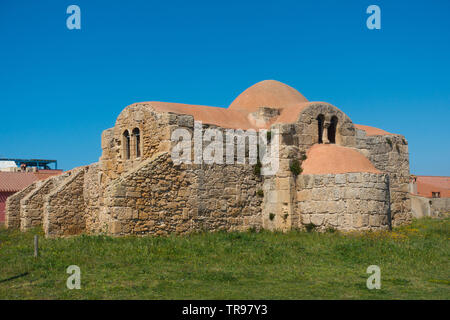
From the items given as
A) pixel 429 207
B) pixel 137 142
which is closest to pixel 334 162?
pixel 137 142

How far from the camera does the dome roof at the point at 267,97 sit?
56.5ft

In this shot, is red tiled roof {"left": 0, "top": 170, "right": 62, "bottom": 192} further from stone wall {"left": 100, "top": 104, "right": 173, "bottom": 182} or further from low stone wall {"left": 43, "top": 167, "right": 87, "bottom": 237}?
stone wall {"left": 100, "top": 104, "right": 173, "bottom": 182}

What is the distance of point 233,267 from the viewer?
8891mm

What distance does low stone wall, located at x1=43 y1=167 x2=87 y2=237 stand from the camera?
1686 centimetres

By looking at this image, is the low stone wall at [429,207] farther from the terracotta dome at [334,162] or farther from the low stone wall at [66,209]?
the low stone wall at [66,209]

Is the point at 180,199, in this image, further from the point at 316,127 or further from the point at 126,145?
the point at 316,127

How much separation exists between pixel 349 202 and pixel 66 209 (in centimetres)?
1117

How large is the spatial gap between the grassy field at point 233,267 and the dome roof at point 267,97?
6.34 meters

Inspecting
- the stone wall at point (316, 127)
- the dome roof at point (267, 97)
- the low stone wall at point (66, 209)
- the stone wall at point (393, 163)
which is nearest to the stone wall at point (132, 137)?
the low stone wall at point (66, 209)

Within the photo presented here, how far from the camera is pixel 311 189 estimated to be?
13.9 metres

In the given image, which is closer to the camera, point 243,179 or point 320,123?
point 243,179

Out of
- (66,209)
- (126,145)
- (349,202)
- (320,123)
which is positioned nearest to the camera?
(349,202)
